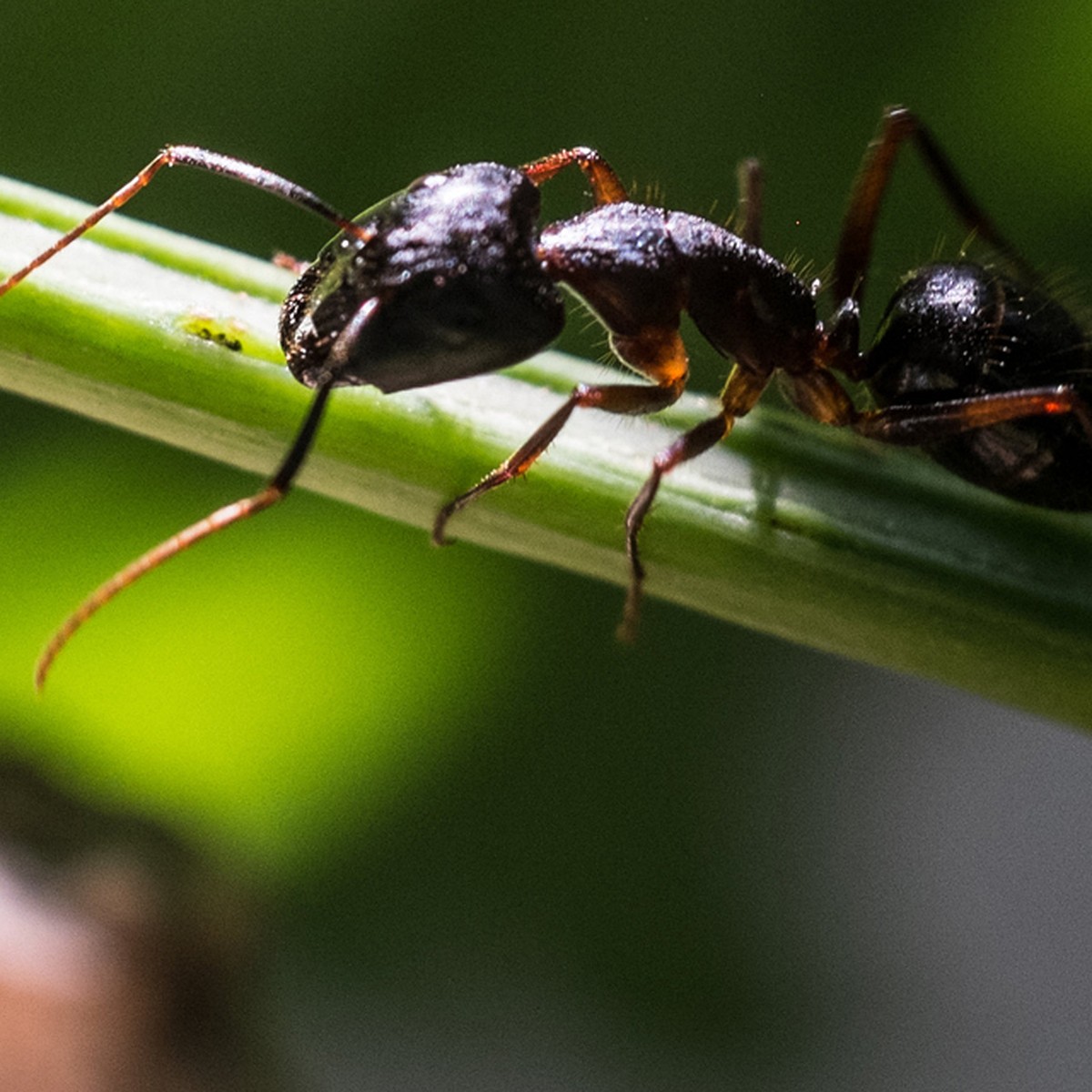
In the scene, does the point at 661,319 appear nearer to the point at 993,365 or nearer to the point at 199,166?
the point at 993,365

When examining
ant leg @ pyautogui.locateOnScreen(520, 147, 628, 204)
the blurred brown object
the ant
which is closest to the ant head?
the ant

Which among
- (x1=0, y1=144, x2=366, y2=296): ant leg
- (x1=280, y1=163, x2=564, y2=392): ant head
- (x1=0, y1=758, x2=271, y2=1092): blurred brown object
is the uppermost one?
(x1=0, y1=144, x2=366, y2=296): ant leg

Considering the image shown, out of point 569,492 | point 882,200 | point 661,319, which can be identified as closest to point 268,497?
point 569,492

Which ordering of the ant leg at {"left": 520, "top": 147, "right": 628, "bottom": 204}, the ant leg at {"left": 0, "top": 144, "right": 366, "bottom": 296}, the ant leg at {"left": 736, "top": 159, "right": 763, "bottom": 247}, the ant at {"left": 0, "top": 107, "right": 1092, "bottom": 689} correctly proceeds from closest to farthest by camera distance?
the ant leg at {"left": 0, "top": 144, "right": 366, "bottom": 296}
the ant at {"left": 0, "top": 107, "right": 1092, "bottom": 689}
the ant leg at {"left": 520, "top": 147, "right": 628, "bottom": 204}
the ant leg at {"left": 736, "top": 159, "right": 763, "bottom": 247}

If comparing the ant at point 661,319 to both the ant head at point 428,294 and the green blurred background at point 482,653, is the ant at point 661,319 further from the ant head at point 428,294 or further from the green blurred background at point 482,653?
the green blurred background at point 482,653

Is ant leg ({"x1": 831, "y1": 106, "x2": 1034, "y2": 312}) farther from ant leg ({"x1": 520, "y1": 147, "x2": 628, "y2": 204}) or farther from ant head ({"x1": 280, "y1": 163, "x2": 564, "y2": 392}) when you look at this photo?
ant head ({"x1": 280, "y1": 163, "x2": 564, "y2": 392})

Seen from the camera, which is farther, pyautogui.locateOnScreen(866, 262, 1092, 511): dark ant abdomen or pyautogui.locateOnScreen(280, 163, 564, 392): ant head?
pyautogui.locateOnScreen(866, 262, 1092, 511): dark ant abdomen

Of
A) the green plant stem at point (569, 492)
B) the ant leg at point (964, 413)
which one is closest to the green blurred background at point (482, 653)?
the ant leg at point (964, 413)
